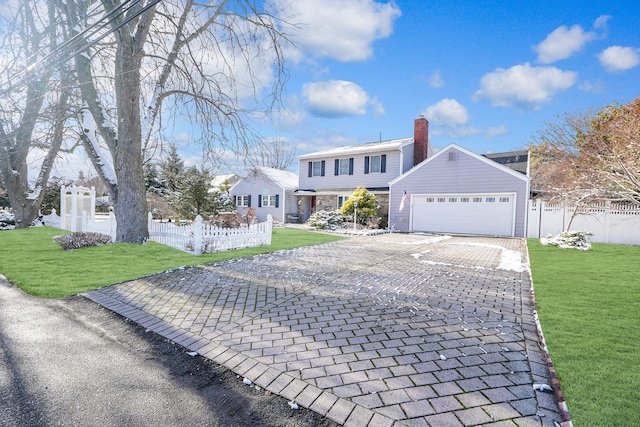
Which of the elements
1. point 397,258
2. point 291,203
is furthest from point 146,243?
point 291,203

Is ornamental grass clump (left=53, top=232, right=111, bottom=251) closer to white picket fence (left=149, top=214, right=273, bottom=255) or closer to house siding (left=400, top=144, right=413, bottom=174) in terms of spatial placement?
white picket fence (left=149, top=214, right=273, bottom=255)

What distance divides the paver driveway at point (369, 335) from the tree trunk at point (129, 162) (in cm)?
467

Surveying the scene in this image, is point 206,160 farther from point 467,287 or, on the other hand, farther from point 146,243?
point 467,287

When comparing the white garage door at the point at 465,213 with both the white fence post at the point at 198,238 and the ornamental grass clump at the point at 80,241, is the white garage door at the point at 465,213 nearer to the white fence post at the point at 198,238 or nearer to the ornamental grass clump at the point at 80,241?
the white fence post at the point at 198,238

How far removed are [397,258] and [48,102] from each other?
10.8m

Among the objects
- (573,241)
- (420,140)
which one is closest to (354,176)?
(420,140)

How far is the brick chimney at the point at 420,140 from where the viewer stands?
22.1m

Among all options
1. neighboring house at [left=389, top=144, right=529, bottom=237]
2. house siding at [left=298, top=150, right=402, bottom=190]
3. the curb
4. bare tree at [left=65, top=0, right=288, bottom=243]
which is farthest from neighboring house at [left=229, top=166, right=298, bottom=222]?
the curb

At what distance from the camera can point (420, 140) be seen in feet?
73.1

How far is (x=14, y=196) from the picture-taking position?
18.0 m

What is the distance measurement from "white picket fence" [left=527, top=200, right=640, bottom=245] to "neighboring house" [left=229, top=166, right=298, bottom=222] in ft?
53.7

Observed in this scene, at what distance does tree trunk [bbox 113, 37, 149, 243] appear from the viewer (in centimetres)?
1027

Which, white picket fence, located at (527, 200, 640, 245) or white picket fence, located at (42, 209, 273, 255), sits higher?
white picket fence, located at (527, 200, 640, 245)

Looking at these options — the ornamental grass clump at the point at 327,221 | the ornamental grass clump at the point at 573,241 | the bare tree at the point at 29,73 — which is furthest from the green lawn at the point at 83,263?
the ornamental grass clump at the point at 573,241
